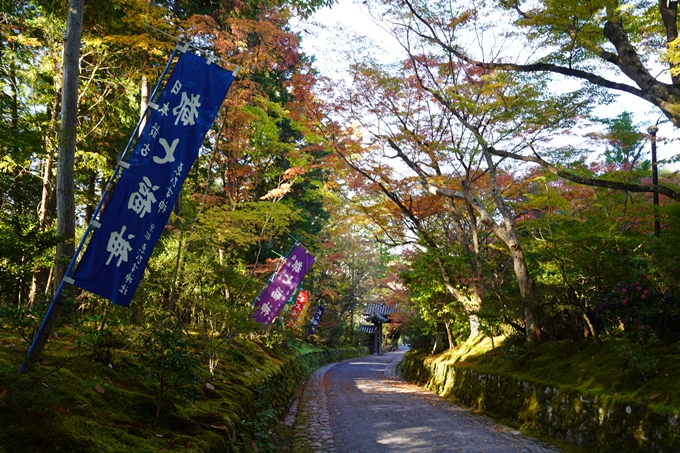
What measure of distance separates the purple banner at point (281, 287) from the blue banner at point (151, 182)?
7.33 meters

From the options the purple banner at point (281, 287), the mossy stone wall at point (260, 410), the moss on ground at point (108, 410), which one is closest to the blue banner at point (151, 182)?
the moss on ground at point (108, 410)

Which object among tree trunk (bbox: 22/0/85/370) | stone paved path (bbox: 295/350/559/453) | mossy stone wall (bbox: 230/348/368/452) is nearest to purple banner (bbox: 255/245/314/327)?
mossy stone wall (bbox: 230/348/368/452)

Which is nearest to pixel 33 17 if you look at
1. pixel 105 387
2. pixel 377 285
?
pixel 105 387

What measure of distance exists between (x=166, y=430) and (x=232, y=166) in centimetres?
1054

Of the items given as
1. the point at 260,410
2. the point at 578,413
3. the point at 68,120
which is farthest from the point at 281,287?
the point at 578,413

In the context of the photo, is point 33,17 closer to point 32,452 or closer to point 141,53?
point 141,53

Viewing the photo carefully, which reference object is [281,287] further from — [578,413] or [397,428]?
[578,413]

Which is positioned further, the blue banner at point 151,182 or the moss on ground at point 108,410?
the blue banner at point 151,182

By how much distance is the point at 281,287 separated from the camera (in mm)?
12391

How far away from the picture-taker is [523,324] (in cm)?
1147

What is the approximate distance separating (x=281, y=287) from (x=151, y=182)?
8082 mm

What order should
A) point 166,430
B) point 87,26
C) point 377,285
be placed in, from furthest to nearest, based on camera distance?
point 377,285 < point 87,26 < point 166,430

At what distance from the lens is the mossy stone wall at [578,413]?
5496 millimetres

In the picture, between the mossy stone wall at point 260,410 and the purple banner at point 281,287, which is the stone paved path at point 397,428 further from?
the purple banner at point 281,287
